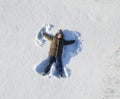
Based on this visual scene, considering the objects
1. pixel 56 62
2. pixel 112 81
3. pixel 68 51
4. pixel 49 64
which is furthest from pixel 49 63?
pixel 112 81

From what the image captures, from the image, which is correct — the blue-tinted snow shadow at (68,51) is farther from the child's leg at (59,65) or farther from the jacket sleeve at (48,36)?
the jacket sleeve at (48,36)

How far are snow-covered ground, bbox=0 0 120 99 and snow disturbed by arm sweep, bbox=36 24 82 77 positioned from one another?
0.07 m

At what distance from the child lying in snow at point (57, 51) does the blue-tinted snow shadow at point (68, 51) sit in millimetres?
87

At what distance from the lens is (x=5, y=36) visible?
8.88m

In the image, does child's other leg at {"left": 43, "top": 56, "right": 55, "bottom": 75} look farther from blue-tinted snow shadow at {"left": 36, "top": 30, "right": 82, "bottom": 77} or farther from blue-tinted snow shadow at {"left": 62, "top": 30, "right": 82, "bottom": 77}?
blue-tinted snow shadow at {"left": 62, "top": 30, "right": 82, "bottom": 77}

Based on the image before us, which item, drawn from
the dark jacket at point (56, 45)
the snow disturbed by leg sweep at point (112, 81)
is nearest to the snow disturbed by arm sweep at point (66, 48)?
the dark jacket at point (56, 45)

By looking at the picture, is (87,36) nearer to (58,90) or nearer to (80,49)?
(80,49)

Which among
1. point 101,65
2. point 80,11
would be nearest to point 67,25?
point 80,11

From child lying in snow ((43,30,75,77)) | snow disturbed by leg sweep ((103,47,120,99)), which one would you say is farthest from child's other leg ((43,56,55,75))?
snow disturbed by leg sweep ((103,47,120,99))

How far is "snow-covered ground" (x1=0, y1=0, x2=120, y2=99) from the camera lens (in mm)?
8758

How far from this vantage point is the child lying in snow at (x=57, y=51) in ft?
28.8

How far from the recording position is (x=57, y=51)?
345 inches

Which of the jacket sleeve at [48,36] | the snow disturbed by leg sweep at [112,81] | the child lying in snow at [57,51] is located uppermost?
the jacket sleeve at [48,36]

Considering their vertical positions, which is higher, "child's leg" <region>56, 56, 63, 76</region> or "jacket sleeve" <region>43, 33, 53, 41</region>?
"jacket sleeve" <region>43, 33, 53, 41</region>
